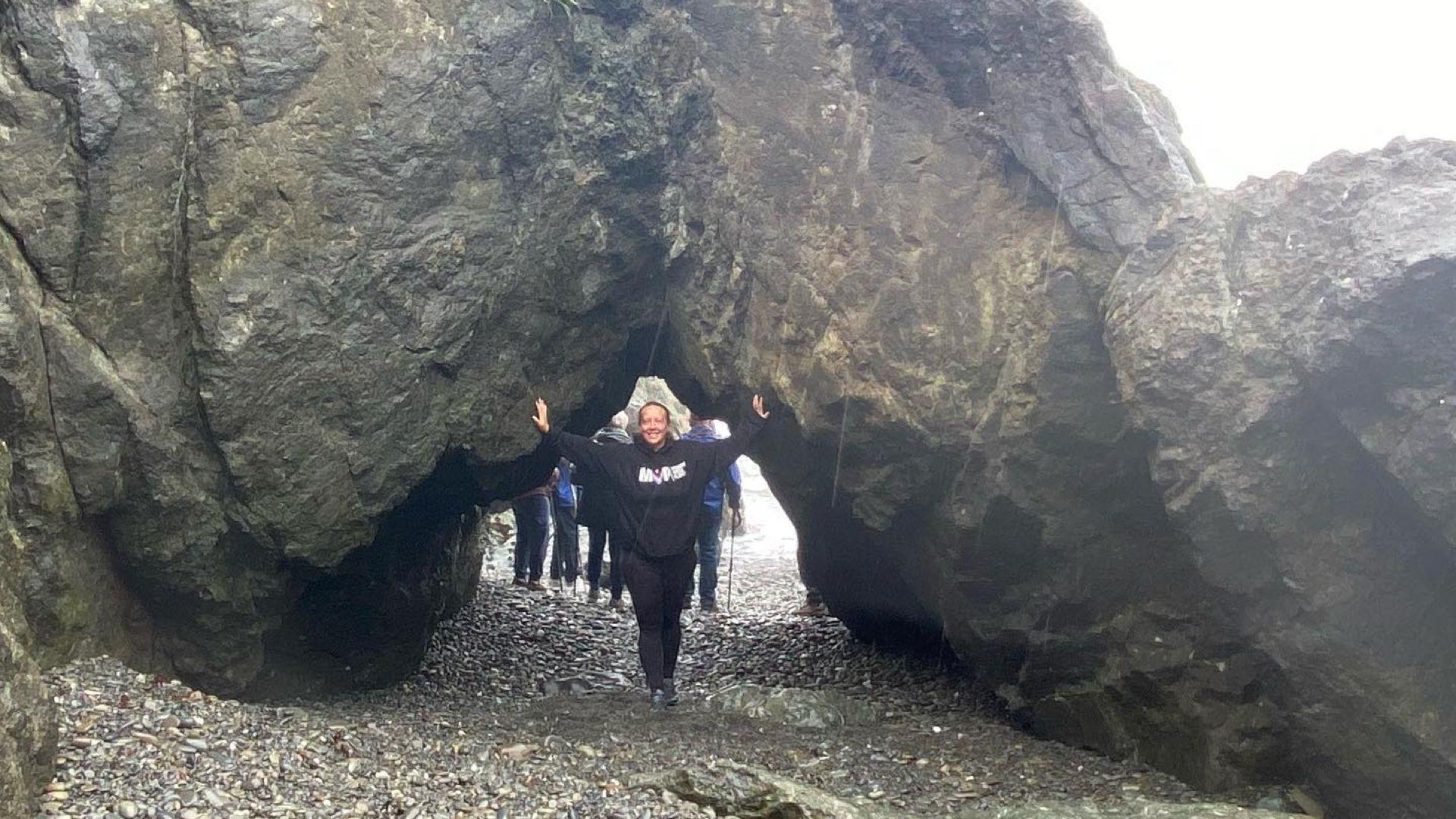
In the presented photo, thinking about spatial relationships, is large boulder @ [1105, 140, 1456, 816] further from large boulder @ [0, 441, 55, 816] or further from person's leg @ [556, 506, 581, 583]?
person's leg @ [556, 506, 581, 583]

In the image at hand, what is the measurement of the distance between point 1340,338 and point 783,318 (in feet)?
13.5

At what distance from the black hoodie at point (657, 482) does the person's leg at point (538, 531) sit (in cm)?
552

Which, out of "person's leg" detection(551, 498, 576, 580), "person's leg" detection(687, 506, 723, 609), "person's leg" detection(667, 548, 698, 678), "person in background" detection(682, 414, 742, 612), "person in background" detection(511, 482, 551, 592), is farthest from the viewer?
"person's leg" detection(551, 498, 576, 580)

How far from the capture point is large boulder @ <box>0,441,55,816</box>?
4996 mm

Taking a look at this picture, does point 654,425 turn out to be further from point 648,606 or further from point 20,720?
point 20,720

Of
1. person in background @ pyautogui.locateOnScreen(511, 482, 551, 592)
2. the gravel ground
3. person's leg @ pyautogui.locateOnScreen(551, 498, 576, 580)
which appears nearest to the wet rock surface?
the gravel ground

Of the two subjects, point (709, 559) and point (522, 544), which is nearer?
point (709, 559)

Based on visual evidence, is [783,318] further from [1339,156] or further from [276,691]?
[276,691]

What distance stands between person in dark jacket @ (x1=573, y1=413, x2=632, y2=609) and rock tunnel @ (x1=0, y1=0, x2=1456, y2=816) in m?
2.04

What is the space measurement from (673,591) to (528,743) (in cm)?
173

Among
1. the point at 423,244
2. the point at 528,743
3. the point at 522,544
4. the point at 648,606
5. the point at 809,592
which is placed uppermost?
the point at 423,244

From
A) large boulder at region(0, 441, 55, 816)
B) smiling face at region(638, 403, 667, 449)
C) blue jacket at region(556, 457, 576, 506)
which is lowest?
large boulder at region(0, 441, 55, 816)

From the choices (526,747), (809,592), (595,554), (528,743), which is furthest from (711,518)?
(526,747)

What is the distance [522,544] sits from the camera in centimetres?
1468
